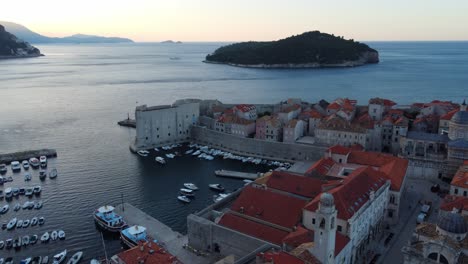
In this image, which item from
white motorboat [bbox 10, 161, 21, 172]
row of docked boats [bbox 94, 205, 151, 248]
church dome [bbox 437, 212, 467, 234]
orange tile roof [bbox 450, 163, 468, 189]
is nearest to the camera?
church dome [bbox 437, 212, 467, 234]

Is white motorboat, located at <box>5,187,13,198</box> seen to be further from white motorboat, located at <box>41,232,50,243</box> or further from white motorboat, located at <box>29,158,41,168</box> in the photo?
white motorboat, located at <box>41,232,50,243</box>

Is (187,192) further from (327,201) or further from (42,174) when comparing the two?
(327,201)

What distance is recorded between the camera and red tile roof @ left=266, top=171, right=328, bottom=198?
41438 mm

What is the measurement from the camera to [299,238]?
109 ft

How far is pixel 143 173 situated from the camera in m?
66.9

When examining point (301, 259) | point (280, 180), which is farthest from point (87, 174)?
point (301, 259)

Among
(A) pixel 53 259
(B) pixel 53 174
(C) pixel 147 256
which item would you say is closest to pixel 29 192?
(B) pixel 53 174

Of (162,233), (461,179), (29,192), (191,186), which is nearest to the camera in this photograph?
(162,233)

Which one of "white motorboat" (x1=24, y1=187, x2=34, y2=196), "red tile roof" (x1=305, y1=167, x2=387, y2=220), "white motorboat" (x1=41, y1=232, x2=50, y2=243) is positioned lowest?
"white motorboat" (x1=41, y1=232, x2=50, y2=243)

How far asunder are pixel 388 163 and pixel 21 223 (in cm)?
4613

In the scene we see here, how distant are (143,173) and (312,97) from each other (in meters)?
85.6

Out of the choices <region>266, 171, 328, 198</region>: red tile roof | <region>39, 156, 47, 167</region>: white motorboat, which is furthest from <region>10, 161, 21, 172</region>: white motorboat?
<region>266, 171, 328, 198</region>: red tile roof

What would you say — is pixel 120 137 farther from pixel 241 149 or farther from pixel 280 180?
pixel 280 180

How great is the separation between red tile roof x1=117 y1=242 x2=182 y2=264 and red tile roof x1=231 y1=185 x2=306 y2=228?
962cm
